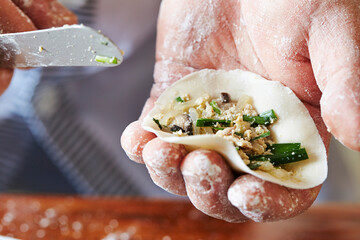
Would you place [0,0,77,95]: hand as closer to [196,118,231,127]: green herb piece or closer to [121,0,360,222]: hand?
[121,0,360,222]: hand

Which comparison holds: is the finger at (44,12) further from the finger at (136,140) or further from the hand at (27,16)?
the finger at (136,140)

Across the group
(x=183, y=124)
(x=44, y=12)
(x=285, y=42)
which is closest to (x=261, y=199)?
(x=183, y=124)

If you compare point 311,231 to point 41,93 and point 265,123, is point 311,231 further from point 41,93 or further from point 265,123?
point 41,93

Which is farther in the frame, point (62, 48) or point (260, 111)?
point (260, 111)

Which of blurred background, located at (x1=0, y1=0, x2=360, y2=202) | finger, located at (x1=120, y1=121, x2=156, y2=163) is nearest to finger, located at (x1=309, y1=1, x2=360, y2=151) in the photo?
finger, located at (x1=120, y1=121, x2=156, y2=163)

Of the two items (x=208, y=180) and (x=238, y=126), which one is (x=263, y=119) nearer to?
(x=238, y=126)

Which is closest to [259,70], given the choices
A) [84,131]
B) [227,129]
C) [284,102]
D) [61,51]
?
[284,102]

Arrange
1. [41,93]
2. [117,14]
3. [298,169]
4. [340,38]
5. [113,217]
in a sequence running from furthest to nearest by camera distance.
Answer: [41,93]
[117,14]
[113,217]
[298,169]
[340,38]
